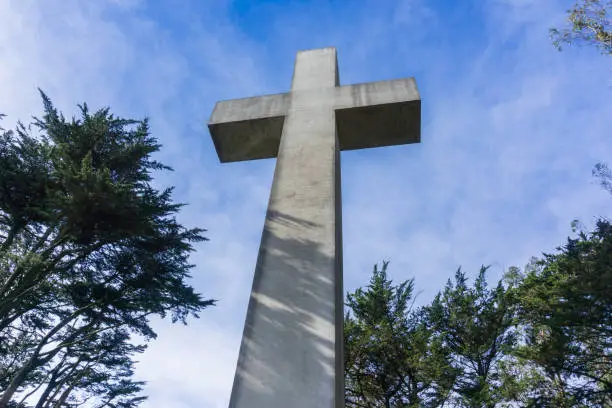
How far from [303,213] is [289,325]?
1.03 m

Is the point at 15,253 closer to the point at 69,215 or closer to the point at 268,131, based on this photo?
the point at 69,215

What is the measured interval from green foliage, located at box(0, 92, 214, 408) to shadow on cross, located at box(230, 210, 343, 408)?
7667 millimetres

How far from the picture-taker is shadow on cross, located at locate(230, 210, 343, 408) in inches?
100

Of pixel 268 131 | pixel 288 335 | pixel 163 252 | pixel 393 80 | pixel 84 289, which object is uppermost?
pixel 163 252

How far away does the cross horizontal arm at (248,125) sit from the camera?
15.3 ft

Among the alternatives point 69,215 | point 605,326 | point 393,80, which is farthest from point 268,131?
point 605,326

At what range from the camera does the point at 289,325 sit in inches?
111

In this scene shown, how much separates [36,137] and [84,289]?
468cm

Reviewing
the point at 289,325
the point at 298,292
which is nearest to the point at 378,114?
the point at 298,292

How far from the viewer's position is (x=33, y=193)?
10305mm

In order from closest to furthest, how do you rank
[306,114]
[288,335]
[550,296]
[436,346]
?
[288,335] → [306,114] → [550,296] → [436,346]

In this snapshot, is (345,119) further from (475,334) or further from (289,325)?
(475,334)

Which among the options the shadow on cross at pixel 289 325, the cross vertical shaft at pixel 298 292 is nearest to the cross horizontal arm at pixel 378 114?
the cross vertical shaft at pixel 298 292

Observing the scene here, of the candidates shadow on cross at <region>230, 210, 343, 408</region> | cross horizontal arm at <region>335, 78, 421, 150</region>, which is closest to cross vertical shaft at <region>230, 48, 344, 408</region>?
shadow on cross at <region>230, 210, 343, 408</region>
